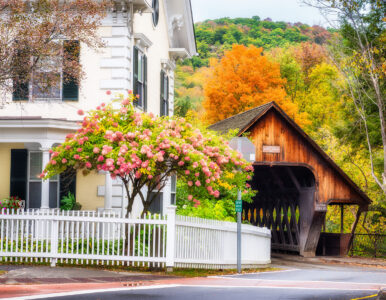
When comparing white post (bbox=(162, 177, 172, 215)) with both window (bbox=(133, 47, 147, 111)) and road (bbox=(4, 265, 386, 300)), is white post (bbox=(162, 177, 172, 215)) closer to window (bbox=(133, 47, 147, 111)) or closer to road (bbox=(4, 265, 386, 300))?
window (bbox=(133, 47, 147, 111))

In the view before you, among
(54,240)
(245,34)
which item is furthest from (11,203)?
(245,34)

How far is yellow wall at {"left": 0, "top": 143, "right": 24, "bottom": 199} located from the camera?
1980 centimetres

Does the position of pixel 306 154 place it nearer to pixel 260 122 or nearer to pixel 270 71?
pixel 260 122

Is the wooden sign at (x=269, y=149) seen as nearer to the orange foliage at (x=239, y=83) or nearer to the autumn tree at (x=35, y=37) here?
the autumn tree at (x=35, y=37)

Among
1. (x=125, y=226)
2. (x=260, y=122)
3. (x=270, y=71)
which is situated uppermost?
(x=270, y=71)

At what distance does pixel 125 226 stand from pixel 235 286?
143 inches

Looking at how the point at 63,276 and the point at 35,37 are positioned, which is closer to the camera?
the point at 63,276

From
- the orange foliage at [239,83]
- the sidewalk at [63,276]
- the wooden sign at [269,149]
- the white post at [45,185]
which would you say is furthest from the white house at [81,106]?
the orange foliage at [239,83]

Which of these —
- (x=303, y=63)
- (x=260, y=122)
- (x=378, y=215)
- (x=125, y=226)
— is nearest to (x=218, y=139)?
(x=125, y=226)

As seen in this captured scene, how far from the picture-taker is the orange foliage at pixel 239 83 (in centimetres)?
4928

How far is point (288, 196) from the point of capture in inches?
1312

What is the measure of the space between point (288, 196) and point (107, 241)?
18.5 metres

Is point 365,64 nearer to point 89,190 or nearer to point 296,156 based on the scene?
point 296,156

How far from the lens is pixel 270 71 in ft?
165
